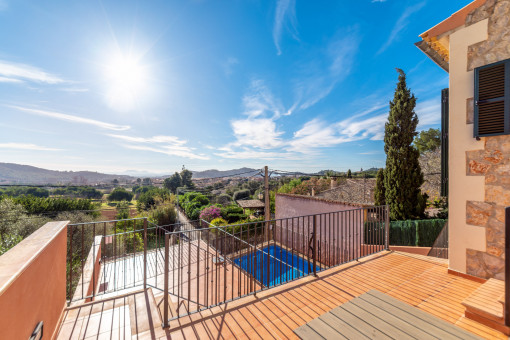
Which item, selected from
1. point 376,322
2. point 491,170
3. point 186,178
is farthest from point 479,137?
point 186,178

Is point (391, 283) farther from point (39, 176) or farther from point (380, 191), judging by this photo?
point (39, 176)

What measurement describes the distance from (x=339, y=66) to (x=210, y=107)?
12038 millimetres

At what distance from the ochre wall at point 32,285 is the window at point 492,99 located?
490 centimetres

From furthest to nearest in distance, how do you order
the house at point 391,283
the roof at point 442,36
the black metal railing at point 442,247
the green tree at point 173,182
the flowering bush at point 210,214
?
the green tree at point 173,182 < the flowering bush at point 210,214 < the black metal railing at point 442,247 < the roof at point 442,36 < the house at point 391,283

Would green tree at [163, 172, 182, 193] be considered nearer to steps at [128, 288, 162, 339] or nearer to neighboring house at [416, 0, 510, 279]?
steps at [128, 288, 162, 339]

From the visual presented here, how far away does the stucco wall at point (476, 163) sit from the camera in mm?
2557

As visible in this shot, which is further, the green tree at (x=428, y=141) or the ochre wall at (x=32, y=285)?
the green tree at (x=428, y=141)

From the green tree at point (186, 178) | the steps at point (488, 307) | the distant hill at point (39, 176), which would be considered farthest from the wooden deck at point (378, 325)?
the green tree at point (186, 178)

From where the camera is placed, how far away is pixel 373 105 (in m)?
16.5

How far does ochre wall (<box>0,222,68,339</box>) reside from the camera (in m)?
1.13

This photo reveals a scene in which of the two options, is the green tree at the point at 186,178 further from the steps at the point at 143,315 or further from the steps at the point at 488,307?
the steps at the point at 488,307

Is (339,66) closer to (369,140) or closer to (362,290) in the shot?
(362,290)

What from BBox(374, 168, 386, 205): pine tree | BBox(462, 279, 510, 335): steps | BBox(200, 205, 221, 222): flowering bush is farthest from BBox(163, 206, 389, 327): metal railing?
BBox(200, 205, 221, 222): flowering bush

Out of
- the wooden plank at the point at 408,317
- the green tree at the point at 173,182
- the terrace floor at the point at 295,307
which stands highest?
the wooden plank at the point at 408,317
